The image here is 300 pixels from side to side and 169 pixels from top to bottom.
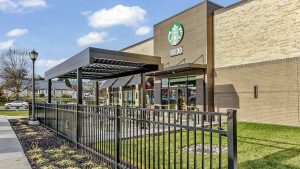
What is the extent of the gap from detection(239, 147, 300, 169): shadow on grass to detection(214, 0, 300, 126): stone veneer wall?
251 inches

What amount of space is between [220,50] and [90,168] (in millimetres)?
14357

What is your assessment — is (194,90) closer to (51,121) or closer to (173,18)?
(173,18)

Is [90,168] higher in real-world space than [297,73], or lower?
lower

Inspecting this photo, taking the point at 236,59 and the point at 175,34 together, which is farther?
the point at 175,34

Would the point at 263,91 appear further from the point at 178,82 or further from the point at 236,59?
the point at 178,82

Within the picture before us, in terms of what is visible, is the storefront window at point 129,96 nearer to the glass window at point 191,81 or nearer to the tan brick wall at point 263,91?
the glass window at point 191,81

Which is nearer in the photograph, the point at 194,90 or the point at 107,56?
the point at 107,56

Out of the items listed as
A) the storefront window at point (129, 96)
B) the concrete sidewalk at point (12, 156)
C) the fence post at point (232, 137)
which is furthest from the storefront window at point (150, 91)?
the fence post at point (232, 137)

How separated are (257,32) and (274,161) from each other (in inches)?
413

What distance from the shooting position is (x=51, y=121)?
13.3 m

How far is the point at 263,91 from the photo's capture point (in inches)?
609

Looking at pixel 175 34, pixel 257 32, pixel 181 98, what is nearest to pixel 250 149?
pixel 257 32

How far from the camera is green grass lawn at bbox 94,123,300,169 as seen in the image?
18.5 ft

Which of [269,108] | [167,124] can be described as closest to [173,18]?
[269,108]
